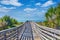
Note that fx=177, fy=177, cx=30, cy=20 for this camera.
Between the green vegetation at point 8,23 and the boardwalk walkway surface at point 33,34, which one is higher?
the green vegetation at point 8,23

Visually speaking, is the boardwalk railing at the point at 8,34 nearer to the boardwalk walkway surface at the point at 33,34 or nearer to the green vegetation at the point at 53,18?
the boardwalk walkway surface at the point at 33,34

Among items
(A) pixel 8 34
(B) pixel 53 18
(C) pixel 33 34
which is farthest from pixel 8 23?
(A) pixel 8 34

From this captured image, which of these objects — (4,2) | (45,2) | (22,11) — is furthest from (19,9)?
(45,2)

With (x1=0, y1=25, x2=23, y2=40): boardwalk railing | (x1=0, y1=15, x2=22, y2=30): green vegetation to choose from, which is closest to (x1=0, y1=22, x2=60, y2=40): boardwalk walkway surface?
(x1=0, y1=25, x2=23, y2=40): boardwalk railing

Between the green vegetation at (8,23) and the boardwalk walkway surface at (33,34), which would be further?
the green vegetation at (8,23)

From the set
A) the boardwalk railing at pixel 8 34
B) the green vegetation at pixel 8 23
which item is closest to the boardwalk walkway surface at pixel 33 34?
the boardwalk railing at pixel 8 34

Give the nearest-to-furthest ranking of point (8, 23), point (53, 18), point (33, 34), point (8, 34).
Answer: point (8, 34) → point (33, 34) → point (53, 18) → point (8, 23)

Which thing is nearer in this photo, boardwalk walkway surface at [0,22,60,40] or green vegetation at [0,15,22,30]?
boardwalk walkway surface at [0,22,60,40]

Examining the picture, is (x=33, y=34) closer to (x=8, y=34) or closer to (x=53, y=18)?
(x=53, y=18)

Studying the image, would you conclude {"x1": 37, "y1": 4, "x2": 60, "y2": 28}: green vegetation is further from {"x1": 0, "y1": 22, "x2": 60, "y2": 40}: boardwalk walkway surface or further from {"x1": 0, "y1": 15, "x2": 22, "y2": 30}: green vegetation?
{"x1": 0, "y1": 15, "x2": 22, "y2": 30}: green vegetation

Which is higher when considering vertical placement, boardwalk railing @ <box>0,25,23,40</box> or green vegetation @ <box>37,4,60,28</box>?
green vegetation @ <box>37,4,60,28</box>

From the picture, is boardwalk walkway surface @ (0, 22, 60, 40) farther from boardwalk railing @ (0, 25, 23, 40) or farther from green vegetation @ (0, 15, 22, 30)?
green vegetation @ (0, 15, 22, 30)

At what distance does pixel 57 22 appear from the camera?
20.6 feet

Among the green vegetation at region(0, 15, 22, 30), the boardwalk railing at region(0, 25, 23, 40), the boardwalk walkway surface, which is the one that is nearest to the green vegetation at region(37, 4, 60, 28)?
the boardwalk walkway surface
